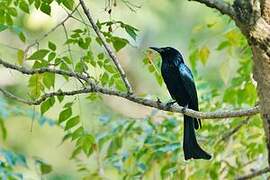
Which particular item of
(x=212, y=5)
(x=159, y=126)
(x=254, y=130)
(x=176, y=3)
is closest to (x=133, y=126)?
(x=159, y=126)

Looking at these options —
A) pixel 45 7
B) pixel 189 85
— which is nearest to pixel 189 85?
pixel 189 85

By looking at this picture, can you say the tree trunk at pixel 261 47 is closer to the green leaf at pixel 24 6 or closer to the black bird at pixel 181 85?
the green leaf at pixel 24 6

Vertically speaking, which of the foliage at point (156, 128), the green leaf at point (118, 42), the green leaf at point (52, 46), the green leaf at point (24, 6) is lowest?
the foliage at point (156, 128)

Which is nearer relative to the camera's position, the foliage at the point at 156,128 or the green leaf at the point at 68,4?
the green leaf at the point at 68,4

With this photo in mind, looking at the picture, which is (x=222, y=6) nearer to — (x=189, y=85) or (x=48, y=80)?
(x=48, y=80)

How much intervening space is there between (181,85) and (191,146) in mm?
420

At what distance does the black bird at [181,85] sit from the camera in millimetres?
3254

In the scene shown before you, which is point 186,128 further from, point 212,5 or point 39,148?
point 39,148

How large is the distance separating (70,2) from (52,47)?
0.25 meters

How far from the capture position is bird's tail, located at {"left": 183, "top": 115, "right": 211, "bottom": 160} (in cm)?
309

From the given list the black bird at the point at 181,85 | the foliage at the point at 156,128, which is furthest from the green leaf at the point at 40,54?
the black bird at the point at 181,85

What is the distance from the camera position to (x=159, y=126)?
159 inches

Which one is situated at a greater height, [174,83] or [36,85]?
[36,85]

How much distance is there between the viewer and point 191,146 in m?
3.17
